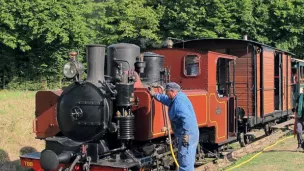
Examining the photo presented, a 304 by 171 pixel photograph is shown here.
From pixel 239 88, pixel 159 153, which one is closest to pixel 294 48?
pixel 239 88

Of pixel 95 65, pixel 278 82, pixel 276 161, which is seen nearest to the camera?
pixel 95 65

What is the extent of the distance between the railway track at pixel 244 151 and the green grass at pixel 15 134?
4183 mm

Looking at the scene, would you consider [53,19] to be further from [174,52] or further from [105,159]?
[105,159]

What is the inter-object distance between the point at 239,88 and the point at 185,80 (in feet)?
11.7

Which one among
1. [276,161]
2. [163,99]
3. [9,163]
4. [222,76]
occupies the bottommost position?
[9,163]

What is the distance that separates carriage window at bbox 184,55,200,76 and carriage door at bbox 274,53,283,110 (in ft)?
22.0

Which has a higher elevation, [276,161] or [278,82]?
[278,82]

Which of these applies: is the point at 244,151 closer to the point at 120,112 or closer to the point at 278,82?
the point at 278,82

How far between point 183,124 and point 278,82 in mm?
9621

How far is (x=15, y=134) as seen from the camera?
11328 millimetres

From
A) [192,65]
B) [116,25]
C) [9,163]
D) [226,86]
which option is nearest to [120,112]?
[192,65]

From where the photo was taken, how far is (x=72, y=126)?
598cm

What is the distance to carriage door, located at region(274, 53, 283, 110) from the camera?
46.1 ft

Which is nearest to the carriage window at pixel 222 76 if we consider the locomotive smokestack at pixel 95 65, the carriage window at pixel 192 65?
the carriage window at pixel 192 65
